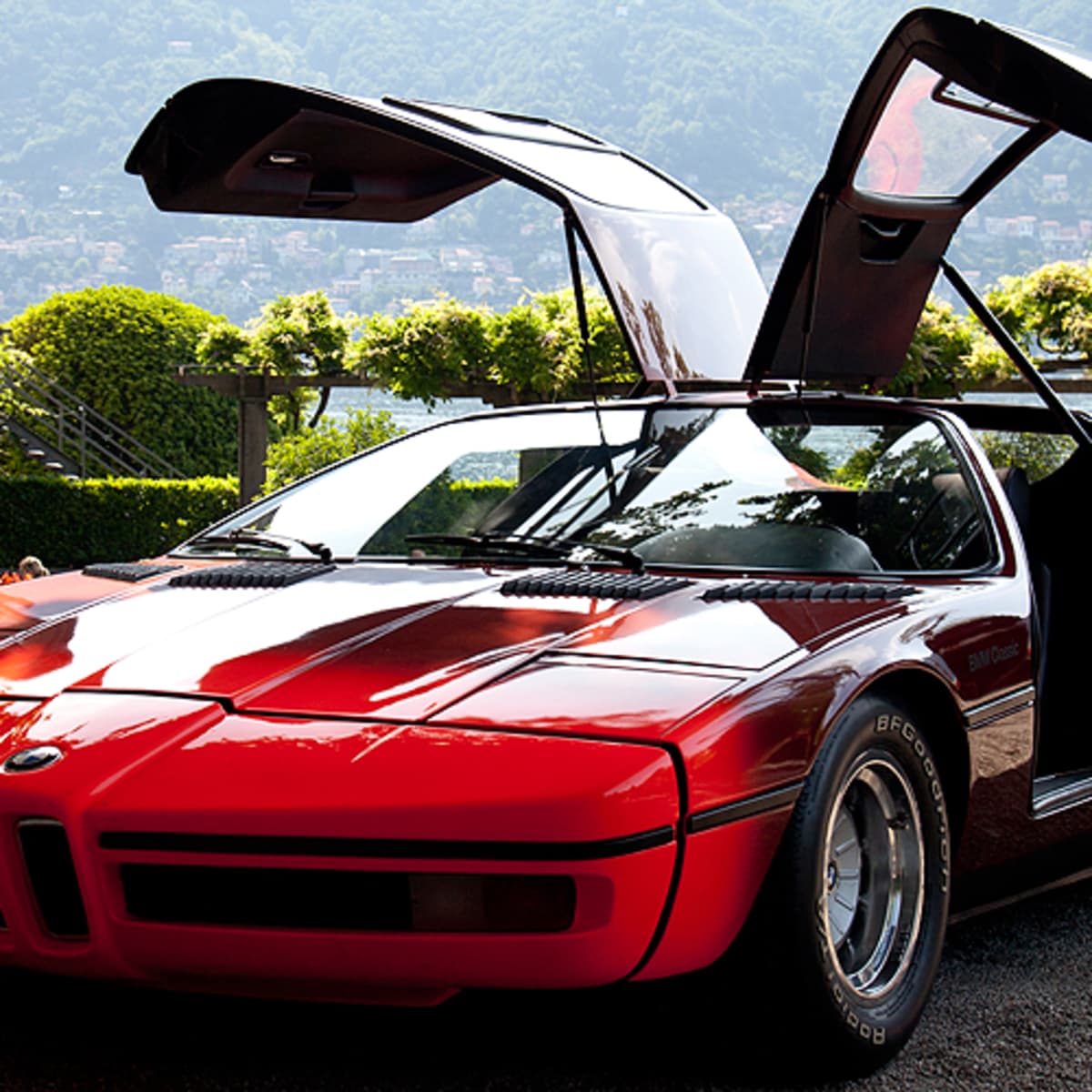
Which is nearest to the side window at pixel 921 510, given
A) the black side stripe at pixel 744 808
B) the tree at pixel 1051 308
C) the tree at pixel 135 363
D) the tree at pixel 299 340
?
the black side stripe at pixel 744 808

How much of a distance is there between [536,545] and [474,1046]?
123cm

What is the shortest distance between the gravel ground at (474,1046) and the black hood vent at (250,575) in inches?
35.4

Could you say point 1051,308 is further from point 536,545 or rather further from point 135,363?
point 135,363

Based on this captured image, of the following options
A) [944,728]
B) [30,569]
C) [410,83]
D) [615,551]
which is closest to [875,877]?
[944,728]

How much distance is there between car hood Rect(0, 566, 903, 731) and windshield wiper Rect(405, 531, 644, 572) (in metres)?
0.22

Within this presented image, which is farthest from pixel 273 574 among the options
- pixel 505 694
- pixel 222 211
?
pixel 222 211

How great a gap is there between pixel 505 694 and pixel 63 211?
133 meters

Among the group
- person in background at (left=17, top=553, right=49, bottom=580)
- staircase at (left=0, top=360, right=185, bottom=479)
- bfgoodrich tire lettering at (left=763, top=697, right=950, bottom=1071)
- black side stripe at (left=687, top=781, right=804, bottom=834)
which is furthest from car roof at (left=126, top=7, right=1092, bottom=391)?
staircase at (left=0, top=360, right=185, bottom=479)

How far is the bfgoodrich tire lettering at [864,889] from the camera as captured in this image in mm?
2773

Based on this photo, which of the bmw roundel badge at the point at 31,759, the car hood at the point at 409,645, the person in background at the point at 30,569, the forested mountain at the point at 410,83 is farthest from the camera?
the forested mountain at the point at 410,83

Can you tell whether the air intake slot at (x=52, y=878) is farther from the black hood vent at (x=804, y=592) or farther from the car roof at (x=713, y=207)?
the car roof at (x=713, y=207)

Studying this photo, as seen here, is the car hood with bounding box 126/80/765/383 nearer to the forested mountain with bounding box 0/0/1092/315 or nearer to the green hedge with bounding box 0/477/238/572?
the green hedge with bounding box 0/477/238/572

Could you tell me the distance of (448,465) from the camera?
14.4 feet

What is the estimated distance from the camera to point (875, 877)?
317 cm
